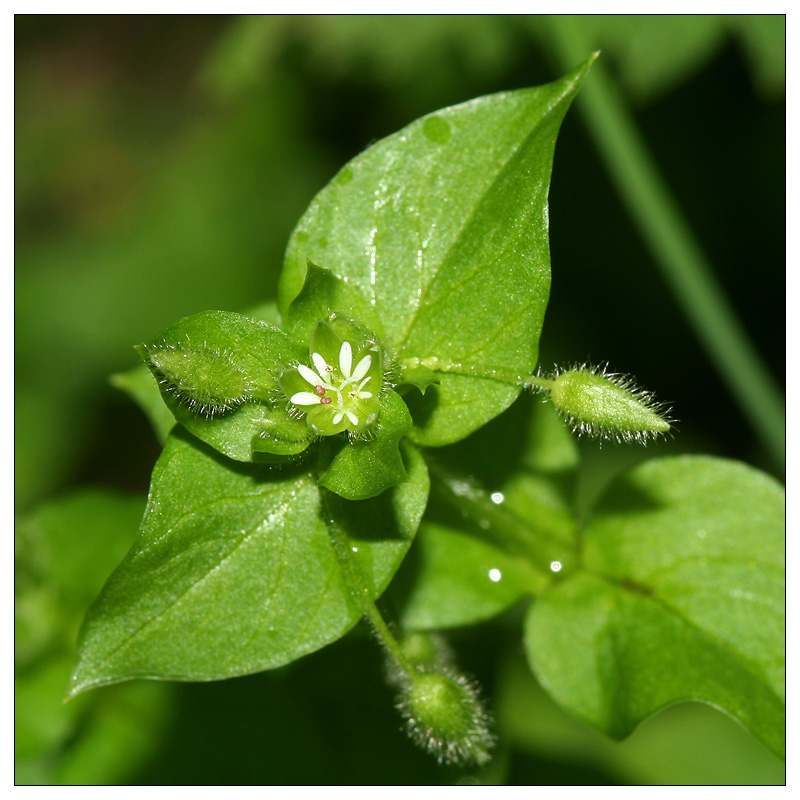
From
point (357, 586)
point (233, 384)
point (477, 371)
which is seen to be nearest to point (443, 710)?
point (357, 586)

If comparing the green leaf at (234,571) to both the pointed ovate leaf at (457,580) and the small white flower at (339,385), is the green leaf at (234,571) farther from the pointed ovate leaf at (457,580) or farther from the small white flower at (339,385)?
the pointed ovate leaf at (457,580)

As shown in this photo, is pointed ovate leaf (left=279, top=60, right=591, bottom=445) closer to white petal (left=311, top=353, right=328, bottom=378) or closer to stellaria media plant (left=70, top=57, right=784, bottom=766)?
stellaria media plant (left=70, top=57, right=784, bottom=766)

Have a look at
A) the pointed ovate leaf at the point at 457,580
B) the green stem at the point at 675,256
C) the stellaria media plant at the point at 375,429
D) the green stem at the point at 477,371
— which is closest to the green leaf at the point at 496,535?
the pointed ovate leaf at the point at 457,580

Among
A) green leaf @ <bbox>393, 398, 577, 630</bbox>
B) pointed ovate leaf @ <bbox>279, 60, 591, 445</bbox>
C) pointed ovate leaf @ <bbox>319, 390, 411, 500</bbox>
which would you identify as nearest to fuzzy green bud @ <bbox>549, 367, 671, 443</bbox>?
pointed ovate leaf @ <bbox>279, 60, 591, 445</bbox>

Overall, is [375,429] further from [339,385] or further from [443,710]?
[443,710]

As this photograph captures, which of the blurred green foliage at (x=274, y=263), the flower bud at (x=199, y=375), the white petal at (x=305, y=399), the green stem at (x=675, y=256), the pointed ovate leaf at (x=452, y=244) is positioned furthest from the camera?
the green stem at (x=675, y=256)

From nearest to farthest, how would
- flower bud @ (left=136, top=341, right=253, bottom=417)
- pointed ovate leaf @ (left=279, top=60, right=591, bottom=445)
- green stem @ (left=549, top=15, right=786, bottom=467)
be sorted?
flower bud @ (left=136, top=341, right=253, bottom=417) → pointed ovate leaf @ (left=279, top=60, right=591, bottom=445) → green stem @ (left=549, top=15, right=786, bottom=467)

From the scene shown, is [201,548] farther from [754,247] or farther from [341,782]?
[754,247]
